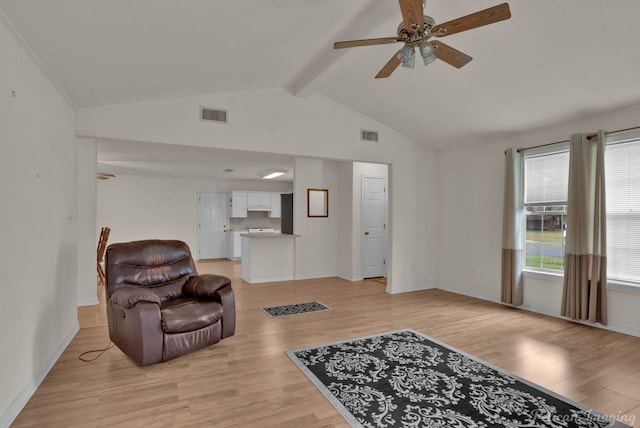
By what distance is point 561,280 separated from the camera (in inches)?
169

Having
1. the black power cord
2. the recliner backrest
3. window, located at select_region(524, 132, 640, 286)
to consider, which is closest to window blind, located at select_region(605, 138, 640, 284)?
window, located at select_region(524, 132, 640, 286)

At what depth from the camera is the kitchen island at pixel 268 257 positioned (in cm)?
632

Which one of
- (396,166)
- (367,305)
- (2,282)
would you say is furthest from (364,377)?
(396,166)

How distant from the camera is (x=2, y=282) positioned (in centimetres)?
197

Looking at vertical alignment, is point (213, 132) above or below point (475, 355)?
above

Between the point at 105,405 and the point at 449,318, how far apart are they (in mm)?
3630

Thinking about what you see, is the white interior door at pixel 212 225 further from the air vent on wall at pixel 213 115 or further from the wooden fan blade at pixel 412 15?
the wooden fan blade at pixel 412 15

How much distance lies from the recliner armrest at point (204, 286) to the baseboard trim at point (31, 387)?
1.14 metres

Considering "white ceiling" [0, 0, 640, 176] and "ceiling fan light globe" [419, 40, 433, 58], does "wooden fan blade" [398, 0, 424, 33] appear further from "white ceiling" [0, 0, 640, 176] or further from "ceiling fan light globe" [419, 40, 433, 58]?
"white ceiling" [0, 0, 640, 176]

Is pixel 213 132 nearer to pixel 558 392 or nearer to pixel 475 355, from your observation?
pixel 475 355

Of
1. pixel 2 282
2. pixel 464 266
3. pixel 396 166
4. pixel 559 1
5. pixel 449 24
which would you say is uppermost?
pixel 559 1

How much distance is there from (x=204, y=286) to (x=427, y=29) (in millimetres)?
2879

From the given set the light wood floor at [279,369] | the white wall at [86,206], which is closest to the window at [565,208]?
the light wood floor at [279,369]

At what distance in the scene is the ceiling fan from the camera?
2.00m
